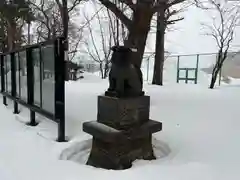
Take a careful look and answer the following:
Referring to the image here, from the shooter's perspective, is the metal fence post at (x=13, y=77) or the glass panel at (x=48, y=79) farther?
the metal fence post at (x=13, y=77)

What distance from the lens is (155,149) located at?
3203mm

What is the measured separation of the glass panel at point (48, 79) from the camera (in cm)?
329

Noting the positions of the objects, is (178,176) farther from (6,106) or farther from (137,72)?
(6,106)

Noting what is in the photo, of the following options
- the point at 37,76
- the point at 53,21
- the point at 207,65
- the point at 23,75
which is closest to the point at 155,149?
the point at 37,76

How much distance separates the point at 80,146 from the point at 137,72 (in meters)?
1.08

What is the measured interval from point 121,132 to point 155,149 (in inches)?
30.4

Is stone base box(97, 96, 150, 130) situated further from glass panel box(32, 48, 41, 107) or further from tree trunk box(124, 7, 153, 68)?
tree trunk box(124, 7, 153, 68)

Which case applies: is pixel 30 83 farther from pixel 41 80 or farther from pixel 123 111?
pixel 123 111

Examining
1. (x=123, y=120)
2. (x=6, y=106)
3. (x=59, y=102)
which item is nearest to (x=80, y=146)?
(x=59, y=102)

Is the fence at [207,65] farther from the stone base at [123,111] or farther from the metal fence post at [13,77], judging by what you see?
the stone base at [123,111]

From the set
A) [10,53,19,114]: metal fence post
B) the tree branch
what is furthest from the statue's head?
[10,53,19,114]: metal fence post

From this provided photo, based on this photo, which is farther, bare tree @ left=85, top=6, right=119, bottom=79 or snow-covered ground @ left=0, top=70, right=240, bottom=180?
bare tree @ left=85, top=6, right=119, bottom=79

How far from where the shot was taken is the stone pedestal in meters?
2.63

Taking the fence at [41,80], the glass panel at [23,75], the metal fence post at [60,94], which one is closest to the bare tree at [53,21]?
the fence at [41,80]
